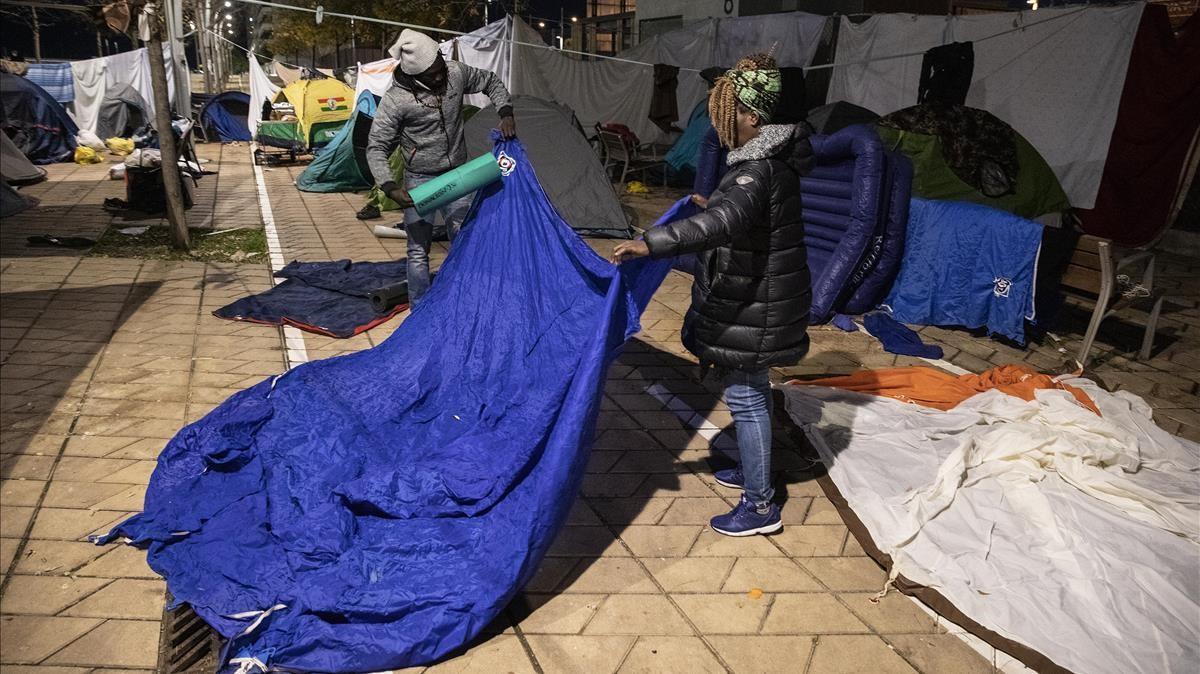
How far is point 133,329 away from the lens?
504 centimetres

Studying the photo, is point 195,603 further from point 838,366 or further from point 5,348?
point 838,366

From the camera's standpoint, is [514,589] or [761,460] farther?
[761,460]

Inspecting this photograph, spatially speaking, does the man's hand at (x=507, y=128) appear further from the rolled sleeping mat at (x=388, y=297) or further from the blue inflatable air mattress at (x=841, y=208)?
the blue inflatable air mattress at (x=841, y=208)

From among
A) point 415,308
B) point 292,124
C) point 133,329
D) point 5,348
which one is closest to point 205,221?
point 133,329

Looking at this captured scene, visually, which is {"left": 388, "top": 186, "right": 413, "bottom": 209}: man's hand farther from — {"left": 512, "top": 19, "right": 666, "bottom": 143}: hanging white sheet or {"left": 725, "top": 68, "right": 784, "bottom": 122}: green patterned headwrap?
{"left": 512, "top": 19, "right": 666, "bottom": 143}: hanging white sheet

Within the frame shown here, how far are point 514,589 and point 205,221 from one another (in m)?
7.86

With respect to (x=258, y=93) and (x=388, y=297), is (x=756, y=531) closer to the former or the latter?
(x=388, y=297)

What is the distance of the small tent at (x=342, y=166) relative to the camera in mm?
11086

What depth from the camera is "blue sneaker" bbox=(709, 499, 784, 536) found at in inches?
121

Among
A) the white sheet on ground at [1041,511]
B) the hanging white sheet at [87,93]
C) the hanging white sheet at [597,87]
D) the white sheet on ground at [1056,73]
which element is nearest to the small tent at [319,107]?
the hanging white sheet at [87,93]

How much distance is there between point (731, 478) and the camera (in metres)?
3.47

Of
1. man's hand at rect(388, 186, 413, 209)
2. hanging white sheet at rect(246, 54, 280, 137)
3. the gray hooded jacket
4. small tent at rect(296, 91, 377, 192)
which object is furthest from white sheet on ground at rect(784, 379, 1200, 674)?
hanging white sheet at rect(246, 54, 280, 137)

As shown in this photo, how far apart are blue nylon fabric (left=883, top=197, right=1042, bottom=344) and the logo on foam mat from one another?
3.44 meters

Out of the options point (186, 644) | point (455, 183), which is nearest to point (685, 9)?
point (455, 183)
